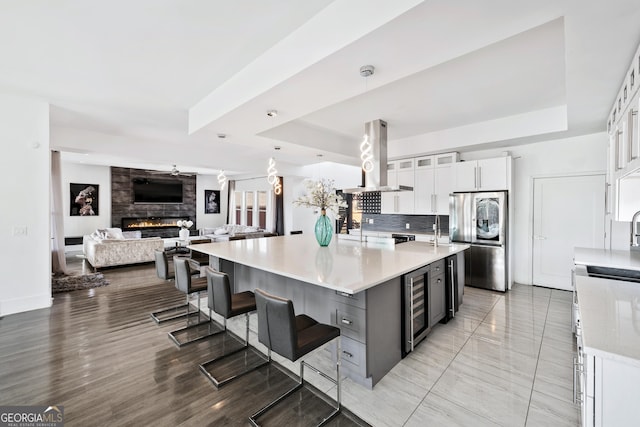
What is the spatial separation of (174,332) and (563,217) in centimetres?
593

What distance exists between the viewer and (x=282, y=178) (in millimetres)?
9672

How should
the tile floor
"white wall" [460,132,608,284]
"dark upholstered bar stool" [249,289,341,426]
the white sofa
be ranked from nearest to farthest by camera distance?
"dark upholstered bar stool" [249,289,341,426]
the tile floor
"white wall" [460,132,608,284]
the white sofa

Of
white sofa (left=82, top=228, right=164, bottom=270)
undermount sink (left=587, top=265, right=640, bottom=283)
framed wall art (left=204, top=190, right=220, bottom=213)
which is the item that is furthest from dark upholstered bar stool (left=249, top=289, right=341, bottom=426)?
framed wall art (left=204, top=190, right=220, bottom=213)

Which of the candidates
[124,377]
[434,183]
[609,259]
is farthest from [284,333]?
[434,183]

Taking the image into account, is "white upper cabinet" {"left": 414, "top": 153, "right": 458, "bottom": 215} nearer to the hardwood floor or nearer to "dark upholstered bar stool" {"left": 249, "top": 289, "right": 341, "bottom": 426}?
"dark upholstered bar stool" {"left": 249, "top": 289, "right": 341, "bottom": 426}

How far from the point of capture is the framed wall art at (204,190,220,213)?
11.8m

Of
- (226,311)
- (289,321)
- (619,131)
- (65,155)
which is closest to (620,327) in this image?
(289,321)

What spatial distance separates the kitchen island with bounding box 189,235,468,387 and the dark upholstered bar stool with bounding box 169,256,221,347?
1.37 ft

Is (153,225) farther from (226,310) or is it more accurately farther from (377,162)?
(226,310)

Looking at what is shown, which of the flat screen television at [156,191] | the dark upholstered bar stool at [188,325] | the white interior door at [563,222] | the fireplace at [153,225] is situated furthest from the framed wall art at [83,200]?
the white interior door at [563,222]

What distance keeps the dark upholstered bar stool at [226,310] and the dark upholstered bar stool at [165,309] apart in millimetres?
1261

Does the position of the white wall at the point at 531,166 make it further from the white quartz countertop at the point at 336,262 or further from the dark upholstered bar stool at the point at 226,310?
the dark upholstered bar stool at the point at 226,310

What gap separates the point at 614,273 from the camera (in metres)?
2.43

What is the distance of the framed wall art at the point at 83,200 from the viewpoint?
28.7 feet
